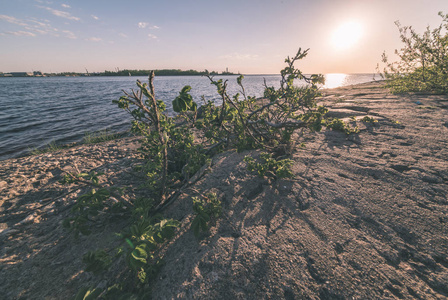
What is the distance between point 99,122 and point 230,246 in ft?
45.6

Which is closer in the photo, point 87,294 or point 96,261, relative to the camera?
point 87,294

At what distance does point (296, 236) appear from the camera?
1.95m

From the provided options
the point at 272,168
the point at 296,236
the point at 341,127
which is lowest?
the point at 296,236

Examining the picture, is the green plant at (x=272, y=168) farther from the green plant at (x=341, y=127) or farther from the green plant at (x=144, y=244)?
the green plant at (x=341, y=127)

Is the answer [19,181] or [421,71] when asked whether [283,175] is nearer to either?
[19,181]

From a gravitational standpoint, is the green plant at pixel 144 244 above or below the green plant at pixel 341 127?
below

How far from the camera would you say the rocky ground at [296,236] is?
1.55m

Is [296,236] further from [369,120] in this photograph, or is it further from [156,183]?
[369,120]

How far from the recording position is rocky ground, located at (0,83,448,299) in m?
1.55

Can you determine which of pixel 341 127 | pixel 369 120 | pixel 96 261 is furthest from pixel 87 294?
pixel 369 120

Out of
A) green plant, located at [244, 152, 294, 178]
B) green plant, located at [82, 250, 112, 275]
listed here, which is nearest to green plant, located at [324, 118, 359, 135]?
green plant, located at [244, 152, 294, 178]

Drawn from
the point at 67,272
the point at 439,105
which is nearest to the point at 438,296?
the point at 67,272

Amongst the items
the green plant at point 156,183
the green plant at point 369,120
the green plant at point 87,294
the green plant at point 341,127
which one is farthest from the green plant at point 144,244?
the green plant at point 369,120

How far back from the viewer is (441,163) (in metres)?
2.78
